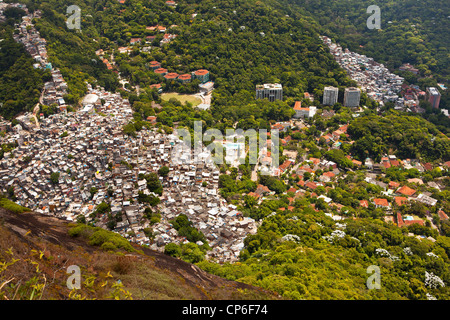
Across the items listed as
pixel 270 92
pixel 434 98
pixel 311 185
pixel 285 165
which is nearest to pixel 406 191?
pixel 311 185

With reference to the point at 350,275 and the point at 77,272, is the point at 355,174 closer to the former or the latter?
the point at 350,275

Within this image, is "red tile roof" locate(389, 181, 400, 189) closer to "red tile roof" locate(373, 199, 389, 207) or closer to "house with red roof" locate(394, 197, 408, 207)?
"house with red roof" locate(394, 197, 408, 207)

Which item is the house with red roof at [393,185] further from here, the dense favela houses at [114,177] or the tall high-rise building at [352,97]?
the tall high-rise building at [352,97]

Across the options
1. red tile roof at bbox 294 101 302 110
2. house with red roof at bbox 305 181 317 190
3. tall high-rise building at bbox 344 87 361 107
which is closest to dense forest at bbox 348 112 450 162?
tall high-rise building at bbox 344 87 361 107

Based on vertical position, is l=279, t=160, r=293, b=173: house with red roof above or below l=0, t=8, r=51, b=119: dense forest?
below

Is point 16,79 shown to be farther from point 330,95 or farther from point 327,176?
point 330,95

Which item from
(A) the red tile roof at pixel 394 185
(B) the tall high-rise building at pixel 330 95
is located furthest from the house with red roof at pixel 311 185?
(B) the tall high-rise building at pixel 330 95
